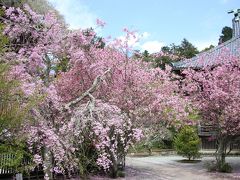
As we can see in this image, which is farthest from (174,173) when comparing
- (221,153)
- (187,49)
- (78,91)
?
(187,49)

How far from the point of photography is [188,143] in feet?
75.3

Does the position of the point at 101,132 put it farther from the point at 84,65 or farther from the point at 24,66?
the point at 84,65

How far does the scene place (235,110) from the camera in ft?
53.3

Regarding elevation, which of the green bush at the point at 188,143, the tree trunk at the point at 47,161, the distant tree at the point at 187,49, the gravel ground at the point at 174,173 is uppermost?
the distant tree at the point at 187,49

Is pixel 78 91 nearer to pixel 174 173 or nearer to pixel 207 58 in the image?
pixel 174 173

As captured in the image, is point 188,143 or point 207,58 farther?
point 207,58

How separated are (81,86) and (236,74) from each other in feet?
21.0

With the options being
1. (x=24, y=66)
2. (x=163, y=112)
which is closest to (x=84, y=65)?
(x=163, y=112)

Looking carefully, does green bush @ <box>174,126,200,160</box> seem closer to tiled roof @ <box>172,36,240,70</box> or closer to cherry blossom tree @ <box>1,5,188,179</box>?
tiled roof @ <box>172,36,240,70</box>

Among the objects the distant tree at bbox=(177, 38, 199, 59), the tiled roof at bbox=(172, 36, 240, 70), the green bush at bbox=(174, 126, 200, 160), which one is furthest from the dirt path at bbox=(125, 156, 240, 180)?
the distant tree at bbox=(177, 38, 199, 59)

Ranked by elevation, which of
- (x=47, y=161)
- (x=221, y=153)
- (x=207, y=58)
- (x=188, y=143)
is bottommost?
(x=47, y=161)

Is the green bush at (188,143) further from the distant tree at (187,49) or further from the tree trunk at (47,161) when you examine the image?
the distant tree at (187,49)

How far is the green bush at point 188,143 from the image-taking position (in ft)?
75.0

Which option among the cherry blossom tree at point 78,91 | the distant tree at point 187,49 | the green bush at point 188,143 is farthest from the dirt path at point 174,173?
the distant tree at point 187,49
